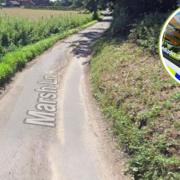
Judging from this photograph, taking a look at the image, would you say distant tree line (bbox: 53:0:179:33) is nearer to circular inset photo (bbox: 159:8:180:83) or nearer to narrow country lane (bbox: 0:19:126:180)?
narrow country lane (bbox: 0:19:126:180)

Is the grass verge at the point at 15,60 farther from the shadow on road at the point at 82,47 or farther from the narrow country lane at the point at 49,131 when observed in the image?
the shadow on road at the point at 82,47

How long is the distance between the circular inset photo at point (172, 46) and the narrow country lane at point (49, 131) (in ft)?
12.9

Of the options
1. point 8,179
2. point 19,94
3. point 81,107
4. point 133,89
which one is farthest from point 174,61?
point 19,94

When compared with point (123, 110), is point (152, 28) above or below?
above

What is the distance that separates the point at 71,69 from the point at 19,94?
20.1 ft

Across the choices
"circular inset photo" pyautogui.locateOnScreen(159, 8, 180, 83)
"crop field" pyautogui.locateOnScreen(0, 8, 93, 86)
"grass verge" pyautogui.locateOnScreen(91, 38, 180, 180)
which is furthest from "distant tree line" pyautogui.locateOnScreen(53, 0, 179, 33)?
"circular inset photo" pyautogui.locateOnScreen(159, 8, 180, 83)

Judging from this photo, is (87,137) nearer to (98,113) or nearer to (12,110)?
(98,113)

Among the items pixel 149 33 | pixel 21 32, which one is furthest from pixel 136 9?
pixel 21 32

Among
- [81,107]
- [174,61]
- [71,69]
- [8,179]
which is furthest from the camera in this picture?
[71,69]

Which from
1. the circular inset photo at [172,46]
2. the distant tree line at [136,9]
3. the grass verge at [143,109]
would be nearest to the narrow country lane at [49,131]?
the grass verge at [143,109]

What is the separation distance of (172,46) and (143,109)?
5.75m

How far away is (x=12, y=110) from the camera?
12.7 metres

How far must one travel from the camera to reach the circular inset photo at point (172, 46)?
182 inches

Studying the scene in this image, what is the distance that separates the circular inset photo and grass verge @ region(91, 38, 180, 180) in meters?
2.99
